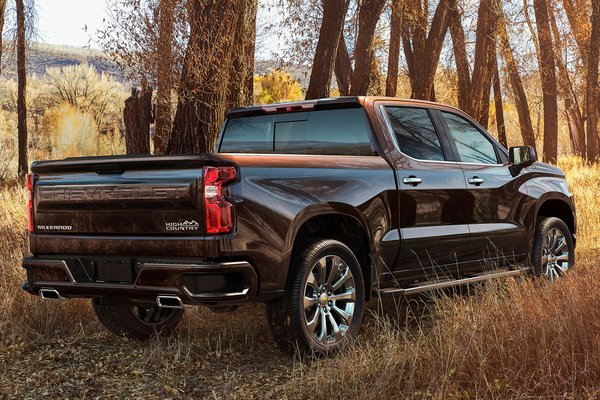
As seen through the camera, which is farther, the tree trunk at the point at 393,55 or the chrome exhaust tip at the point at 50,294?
the tree trunk at the point at 393,55

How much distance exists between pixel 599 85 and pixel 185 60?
20.5 meters

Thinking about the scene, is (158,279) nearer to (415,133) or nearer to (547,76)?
(415,133)

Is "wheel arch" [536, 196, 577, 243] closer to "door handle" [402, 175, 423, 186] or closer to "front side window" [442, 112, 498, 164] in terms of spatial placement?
"front side window" [442, 112, 498, 164]

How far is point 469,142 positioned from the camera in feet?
25.4

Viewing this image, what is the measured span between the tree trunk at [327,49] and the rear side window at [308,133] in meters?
4.90

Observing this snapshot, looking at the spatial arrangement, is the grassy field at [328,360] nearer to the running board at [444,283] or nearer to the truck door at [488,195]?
the running board at [444,283]

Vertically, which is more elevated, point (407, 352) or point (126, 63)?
point (126, 63)

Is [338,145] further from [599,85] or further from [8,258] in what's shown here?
[599,85]

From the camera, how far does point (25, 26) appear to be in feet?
73.3

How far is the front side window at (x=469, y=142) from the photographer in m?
7.60

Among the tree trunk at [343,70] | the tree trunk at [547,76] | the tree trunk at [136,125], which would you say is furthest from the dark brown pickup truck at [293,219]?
the tree trunk at [547,76]

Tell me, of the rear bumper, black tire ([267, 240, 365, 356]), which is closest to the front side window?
black tire ([267, 240, 365, 356])

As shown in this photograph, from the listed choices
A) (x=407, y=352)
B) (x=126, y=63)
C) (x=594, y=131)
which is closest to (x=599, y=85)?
(x=594, y=131)

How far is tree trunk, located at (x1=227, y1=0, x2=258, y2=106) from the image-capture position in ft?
33.7
